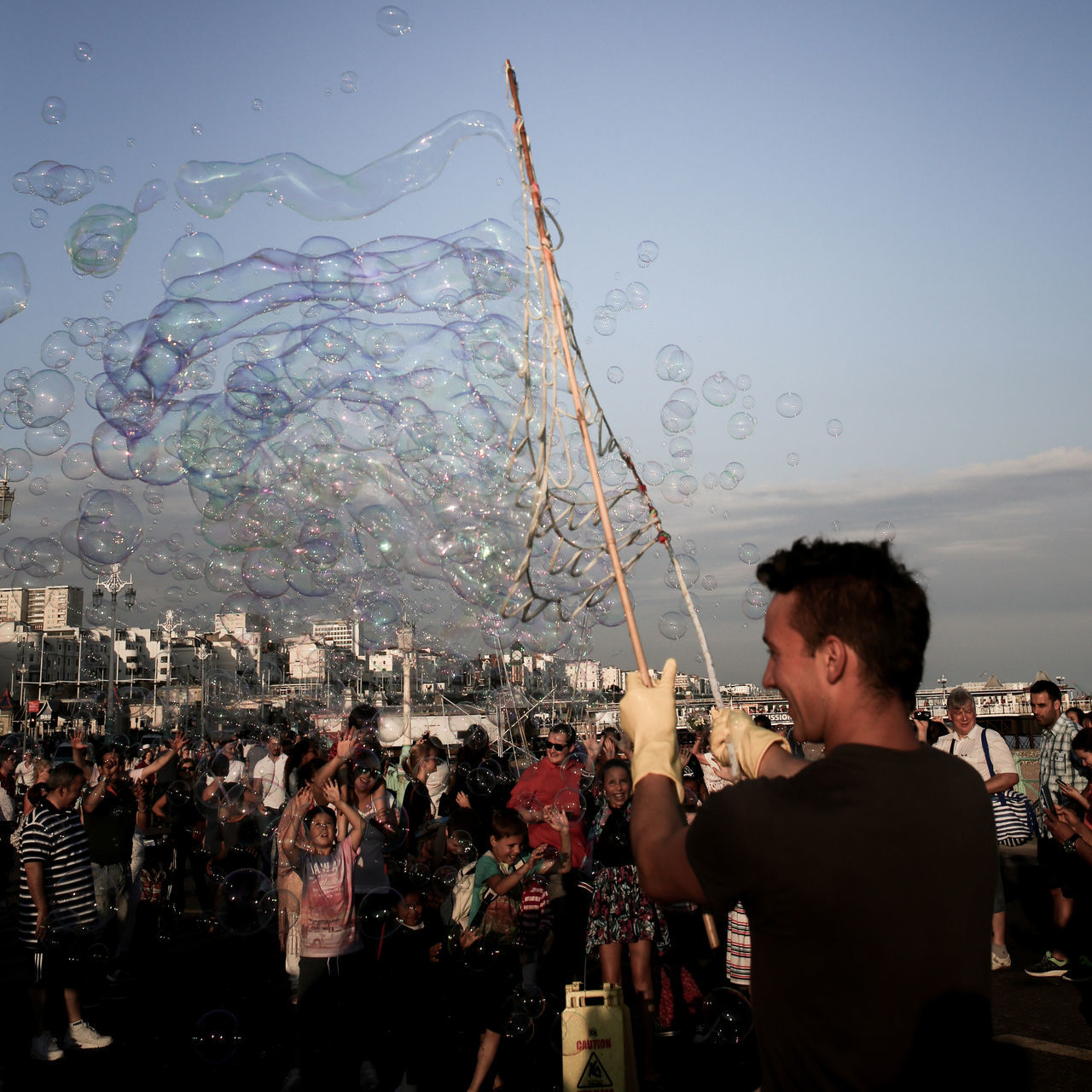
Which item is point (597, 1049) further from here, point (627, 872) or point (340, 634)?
point (340, 634)

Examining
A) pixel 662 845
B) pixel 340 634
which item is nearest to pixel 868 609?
pixel 662 845

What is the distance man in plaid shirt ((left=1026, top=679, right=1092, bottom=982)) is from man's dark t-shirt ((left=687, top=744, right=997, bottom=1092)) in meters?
6.28

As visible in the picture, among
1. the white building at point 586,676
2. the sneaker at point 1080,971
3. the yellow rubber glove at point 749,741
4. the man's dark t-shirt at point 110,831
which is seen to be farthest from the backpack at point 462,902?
the white building at point 586,676

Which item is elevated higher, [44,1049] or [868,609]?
[868,609]

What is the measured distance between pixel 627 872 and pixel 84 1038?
371 cm

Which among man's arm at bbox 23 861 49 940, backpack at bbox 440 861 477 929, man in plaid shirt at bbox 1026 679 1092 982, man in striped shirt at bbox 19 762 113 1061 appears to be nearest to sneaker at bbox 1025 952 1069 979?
man in plaid shirt at bbox 1026 679 1092 982

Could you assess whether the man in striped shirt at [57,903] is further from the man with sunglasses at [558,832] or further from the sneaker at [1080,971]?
the sneaker at [1080,971]

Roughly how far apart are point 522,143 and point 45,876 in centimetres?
560

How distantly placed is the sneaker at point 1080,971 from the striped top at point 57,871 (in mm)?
6817

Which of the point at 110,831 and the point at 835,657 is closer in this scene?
the point at 835,657

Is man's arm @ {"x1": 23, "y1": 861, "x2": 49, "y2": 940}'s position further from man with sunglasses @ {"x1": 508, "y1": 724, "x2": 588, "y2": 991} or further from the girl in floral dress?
the girl in floral dress

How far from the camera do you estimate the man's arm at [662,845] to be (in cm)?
178

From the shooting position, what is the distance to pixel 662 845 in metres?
1.85

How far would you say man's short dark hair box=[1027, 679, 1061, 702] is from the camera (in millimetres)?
7980
